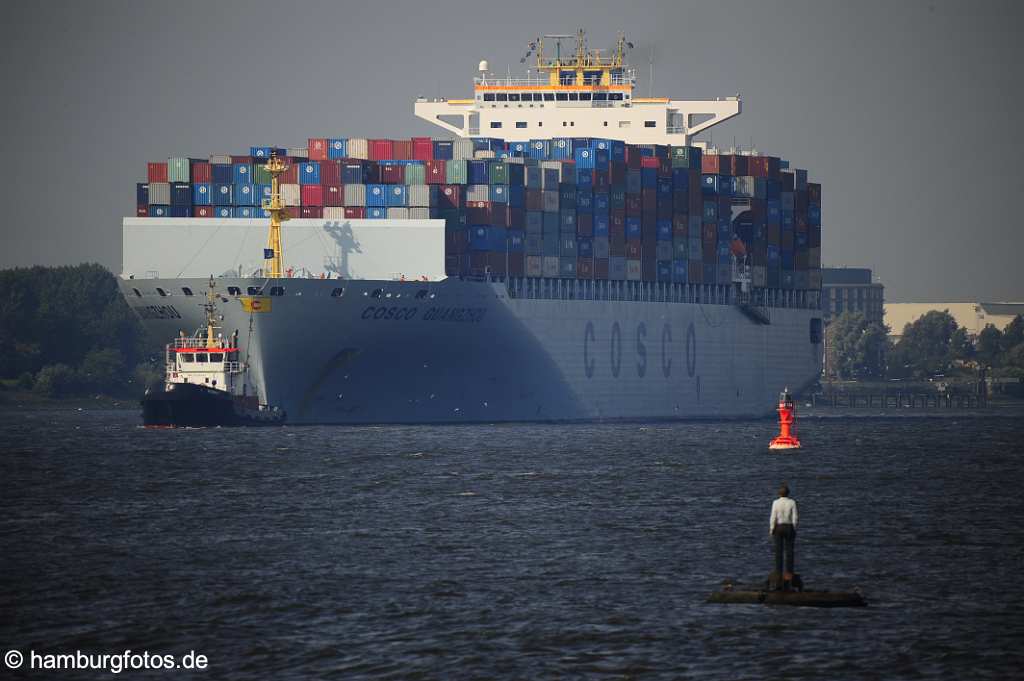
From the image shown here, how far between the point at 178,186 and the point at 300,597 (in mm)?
55736

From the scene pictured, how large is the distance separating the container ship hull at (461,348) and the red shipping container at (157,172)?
614 cm

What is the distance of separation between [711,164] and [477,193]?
22.5 meters

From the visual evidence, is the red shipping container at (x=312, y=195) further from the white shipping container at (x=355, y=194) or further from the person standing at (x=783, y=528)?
the person standing at (x=783, y=528)

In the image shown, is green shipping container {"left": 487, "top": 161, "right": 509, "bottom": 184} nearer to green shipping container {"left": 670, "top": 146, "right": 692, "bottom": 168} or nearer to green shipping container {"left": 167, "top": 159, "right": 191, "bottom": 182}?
green shipping container {"left": 167, "top": 159, "right": 191, "bottom": 182}

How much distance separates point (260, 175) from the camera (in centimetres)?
8675

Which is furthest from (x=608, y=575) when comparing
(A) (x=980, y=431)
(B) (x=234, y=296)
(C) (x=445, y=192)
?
(A) (x=980, y=431)

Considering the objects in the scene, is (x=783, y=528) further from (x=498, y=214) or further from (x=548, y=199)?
(x=548, y=199)

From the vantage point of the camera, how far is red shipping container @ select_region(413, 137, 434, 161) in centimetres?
9144

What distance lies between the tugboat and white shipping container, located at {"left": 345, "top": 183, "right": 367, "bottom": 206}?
27.6ft

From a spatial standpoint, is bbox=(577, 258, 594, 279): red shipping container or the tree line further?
the tree line

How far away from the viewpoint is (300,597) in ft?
110

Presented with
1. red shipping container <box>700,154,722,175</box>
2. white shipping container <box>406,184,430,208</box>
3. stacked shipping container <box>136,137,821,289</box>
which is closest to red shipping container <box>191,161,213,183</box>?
stacked shipping container <box>136,137,821,289</box>

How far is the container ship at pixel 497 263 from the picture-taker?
82.2m

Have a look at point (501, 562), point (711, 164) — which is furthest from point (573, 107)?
point (501, 562)
